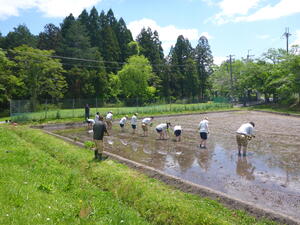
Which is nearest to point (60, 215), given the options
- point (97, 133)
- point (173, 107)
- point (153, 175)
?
point (153, 175)

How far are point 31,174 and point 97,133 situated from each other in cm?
272

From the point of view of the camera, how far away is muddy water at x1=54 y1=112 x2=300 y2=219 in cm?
660

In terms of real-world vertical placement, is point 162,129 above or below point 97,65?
below

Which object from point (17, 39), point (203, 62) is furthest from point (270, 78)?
point (17, 39)

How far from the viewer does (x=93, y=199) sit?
6.19 metres

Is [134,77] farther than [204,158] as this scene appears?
Yes

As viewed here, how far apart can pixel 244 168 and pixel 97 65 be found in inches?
1803

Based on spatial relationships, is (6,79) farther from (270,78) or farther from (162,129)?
(270,78)

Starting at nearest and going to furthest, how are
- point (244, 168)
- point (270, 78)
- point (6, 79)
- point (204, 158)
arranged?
point (244, 168) < point (204, 158) < point (6, 79) < point (270, 78)

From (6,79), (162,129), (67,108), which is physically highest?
(6,79)

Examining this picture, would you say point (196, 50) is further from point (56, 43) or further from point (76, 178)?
point (76, 178)

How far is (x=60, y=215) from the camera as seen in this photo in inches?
193

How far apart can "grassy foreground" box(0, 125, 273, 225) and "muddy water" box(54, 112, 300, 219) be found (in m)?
1.31

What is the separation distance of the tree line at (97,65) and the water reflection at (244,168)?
25.5m
